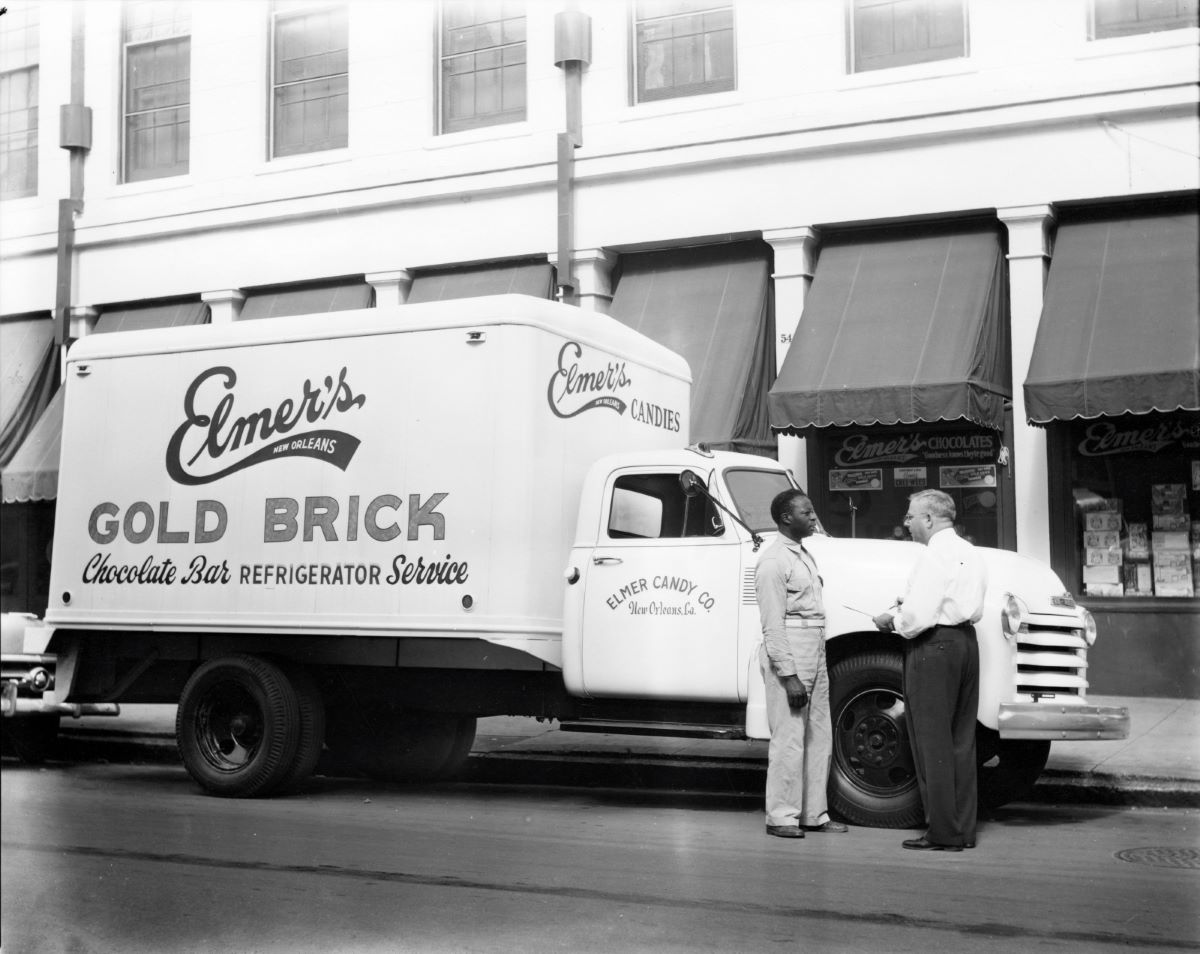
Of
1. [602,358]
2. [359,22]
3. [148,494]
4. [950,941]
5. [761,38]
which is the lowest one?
[950,941]

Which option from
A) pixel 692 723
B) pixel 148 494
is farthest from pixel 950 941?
pixel 148 494

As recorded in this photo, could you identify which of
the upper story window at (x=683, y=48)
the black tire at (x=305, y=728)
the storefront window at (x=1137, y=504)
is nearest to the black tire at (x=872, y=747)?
the black tire at (x=305, y=728)

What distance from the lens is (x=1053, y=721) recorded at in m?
7.80

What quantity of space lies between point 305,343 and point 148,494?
64.4 inches

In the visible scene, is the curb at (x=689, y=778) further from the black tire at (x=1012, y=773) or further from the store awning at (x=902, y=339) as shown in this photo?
the store awning at (x=902, y=339)

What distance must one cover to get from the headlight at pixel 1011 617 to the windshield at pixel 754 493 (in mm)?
1597

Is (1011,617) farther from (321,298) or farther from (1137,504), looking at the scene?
(321,298)

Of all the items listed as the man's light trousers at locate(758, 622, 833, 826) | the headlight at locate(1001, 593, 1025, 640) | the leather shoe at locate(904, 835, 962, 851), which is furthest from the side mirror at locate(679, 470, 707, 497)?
A: the leather shoe at locate(904, 835, 962, 851)

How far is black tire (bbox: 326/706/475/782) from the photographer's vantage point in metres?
10.5

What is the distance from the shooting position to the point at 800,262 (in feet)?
47.5

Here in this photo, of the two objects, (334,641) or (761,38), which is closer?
(334,641)

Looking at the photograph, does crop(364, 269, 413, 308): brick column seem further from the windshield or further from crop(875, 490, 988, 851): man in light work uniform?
crop(875, 490, 988, 851): man in light work uniform

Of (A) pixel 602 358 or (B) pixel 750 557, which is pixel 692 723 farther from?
(A) pixel 602 358

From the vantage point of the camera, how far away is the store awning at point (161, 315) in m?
13.3
